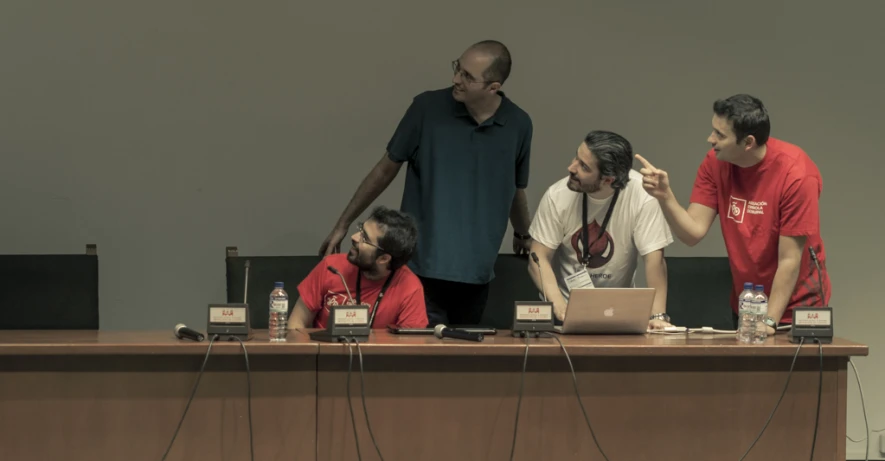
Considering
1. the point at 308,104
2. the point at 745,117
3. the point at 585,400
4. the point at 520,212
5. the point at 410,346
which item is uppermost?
the point at 308,104

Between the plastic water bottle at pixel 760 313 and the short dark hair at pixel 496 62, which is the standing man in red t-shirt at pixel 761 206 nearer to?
the plastic water bottle at pixel 760 313

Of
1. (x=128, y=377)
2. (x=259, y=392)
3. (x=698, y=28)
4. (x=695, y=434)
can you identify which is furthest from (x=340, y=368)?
(x=698, y=28)

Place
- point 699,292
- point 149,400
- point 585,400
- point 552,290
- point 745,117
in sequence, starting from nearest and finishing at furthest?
1. point 149,400
2. point 585,400
3. point 745,117
4. point 552,290
5. point 699,292

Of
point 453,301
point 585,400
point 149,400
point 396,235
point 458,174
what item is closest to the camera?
point 149,400

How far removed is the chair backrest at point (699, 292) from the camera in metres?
3.99

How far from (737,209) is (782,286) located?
28 centimetres

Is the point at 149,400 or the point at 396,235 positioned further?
the point at 396,235

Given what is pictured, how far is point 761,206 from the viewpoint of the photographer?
10.1 ft

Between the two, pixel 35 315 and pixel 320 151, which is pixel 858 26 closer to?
pixel 320 151

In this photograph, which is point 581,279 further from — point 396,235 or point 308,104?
point 308,104

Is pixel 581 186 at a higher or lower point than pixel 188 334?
higher

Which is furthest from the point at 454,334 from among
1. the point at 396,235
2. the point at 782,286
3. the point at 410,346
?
the point at 782,286

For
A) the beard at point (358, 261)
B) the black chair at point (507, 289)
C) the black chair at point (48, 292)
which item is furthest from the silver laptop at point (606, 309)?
the black chair at point (48, 292)

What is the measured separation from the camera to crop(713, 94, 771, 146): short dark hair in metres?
3.00
